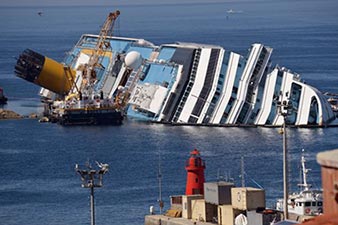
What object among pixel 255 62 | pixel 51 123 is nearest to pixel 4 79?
pixel 51 123

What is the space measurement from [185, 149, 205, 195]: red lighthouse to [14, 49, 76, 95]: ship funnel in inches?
1768

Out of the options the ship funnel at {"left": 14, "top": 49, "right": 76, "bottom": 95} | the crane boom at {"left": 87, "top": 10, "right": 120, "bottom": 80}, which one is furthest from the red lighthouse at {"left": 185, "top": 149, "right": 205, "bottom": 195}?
the ship funnel at {"left": 14, "top": 49, "right": 76, "bottom": 95}

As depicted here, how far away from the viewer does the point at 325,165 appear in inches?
202

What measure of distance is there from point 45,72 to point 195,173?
1830 inches

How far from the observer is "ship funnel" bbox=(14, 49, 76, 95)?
251ft

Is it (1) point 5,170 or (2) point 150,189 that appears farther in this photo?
(1) point 5,170

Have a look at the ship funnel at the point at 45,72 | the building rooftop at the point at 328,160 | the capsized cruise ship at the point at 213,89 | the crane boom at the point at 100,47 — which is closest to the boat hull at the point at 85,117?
the capsized cruise ship at the point at 213,89

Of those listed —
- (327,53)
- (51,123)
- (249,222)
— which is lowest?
(249,222)

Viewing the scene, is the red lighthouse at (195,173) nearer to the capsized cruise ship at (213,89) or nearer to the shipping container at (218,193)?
the shipping container at (218,193)

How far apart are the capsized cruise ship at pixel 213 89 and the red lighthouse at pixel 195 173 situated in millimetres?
32070

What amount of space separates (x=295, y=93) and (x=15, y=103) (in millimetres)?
22964

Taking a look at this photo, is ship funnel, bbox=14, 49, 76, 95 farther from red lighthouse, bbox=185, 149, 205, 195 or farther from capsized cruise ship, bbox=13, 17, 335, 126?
red lighthouse, bbox=185, 149, 205, 195

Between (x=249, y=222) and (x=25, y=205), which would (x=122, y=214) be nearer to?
(x=25, y=205)

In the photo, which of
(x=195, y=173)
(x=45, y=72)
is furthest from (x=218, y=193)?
(x=45, y=72)
